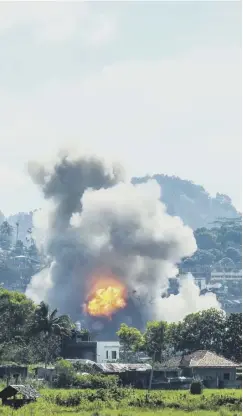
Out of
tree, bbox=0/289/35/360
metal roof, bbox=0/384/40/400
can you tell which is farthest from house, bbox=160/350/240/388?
metal roof, bbox=0/384/40/400

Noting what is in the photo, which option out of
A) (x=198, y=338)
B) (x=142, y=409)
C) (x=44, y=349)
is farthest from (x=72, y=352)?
(x=142, y=409)

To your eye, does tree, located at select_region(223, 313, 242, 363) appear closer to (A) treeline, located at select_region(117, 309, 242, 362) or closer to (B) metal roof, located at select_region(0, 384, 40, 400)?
(A) treeline, located at select_region(117, 309, 242, 362)

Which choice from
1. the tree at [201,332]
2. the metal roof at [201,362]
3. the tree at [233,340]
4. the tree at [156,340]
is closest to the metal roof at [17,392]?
the metal roof at [201,362]

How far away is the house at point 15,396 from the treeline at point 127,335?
1657 inches

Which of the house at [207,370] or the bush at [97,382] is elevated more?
the house at [207,370]

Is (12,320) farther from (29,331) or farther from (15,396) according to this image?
(15,396)

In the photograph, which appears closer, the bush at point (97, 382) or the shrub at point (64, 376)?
the bush at point (97, 382)

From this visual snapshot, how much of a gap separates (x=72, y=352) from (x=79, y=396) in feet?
231

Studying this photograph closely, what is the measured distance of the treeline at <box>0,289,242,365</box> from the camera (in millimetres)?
138500

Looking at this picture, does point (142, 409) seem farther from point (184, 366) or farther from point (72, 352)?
point (72, 352)

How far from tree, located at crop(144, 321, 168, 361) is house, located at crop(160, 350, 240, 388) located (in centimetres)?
3487

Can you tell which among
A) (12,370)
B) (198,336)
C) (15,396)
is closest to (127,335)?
(198,336)

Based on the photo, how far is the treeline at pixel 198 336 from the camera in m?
151

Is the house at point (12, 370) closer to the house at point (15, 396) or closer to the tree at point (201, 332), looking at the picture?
the house at point (15, 396)
